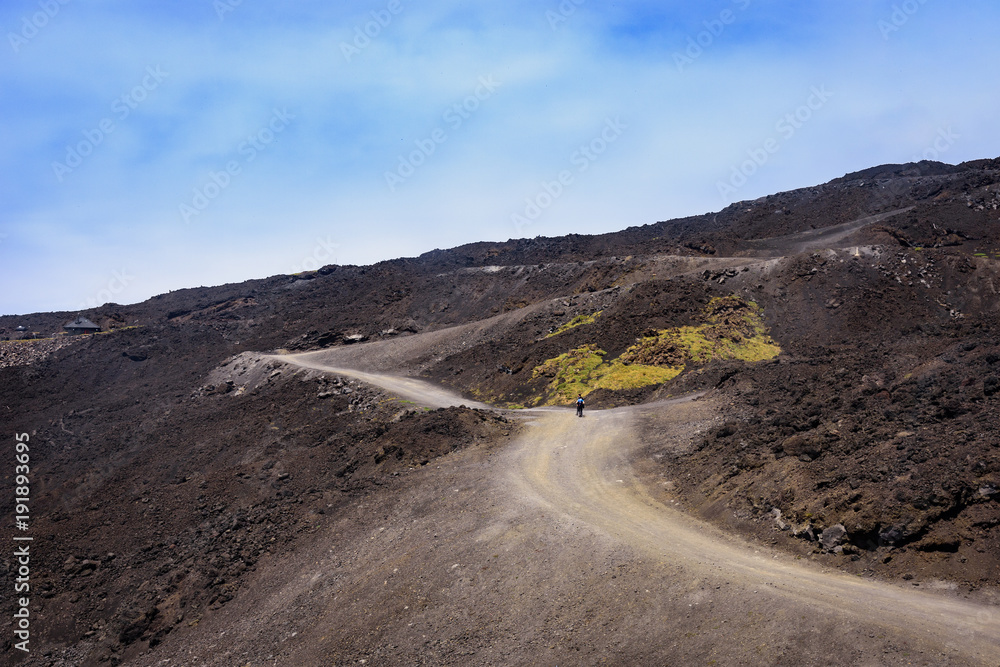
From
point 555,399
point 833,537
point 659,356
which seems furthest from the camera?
point 659,356

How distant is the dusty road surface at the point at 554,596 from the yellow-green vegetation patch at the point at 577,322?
20.9m

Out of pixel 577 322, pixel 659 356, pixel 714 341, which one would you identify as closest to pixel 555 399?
pixel 659 356

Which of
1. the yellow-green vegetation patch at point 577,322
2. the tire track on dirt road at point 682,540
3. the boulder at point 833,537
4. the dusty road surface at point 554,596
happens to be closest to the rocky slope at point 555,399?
the boulder at point 833,537

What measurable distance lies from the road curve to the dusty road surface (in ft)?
0.13

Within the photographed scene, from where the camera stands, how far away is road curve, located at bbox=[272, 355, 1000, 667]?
8.30m

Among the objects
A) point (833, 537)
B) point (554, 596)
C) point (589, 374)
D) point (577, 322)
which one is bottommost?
point (554, 596)

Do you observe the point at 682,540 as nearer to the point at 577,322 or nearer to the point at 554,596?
the point at 554,596

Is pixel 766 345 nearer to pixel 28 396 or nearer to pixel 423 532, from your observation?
pixel 423 532

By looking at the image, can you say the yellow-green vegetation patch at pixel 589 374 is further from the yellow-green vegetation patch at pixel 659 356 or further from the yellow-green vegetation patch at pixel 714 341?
the yellow-green vegetation patch at pixel 714 341

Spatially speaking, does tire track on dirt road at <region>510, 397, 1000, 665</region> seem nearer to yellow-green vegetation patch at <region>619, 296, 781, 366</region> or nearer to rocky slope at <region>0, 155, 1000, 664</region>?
rocky slope at <region>0, 155, 1000, 664</region>

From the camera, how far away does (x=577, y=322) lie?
1606 inches

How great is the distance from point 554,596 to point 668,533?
11.1 feet

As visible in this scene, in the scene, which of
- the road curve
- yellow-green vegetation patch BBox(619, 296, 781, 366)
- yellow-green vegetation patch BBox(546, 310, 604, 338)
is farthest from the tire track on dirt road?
yellow-green vegetation patch BBox(546, 310, 604, 338)

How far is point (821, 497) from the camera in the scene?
484 inches
